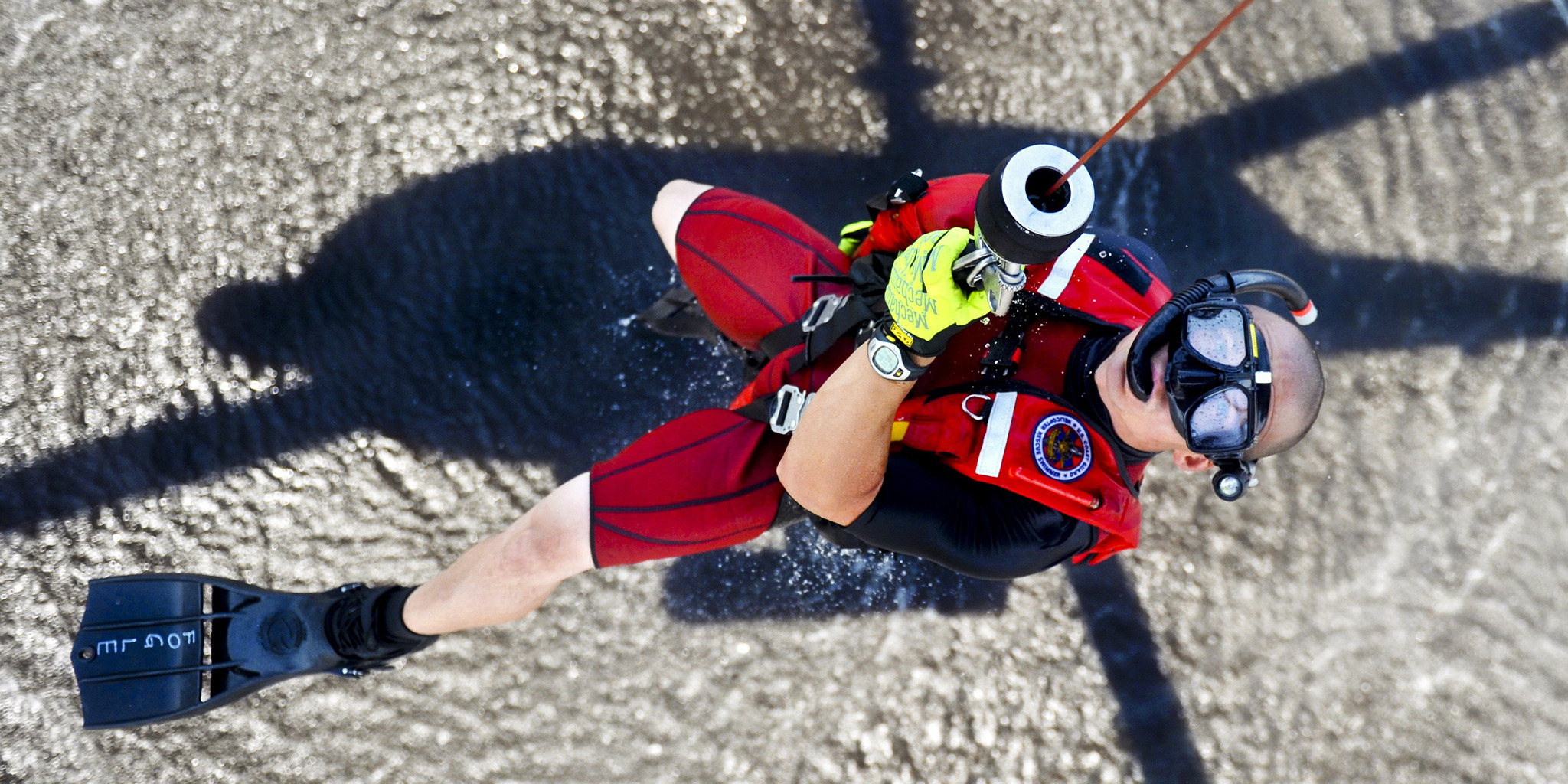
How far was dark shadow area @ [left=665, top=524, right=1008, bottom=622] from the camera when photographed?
2.44 metres

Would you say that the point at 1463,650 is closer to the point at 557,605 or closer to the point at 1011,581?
the point at 1011,581

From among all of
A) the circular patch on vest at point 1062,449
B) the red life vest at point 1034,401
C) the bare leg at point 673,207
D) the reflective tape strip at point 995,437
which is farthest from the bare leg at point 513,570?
the circular patch on vest at point 1062,449

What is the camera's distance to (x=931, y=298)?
1.37 metres

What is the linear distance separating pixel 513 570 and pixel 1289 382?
4.83 feet

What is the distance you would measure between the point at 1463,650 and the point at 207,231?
3.58 m

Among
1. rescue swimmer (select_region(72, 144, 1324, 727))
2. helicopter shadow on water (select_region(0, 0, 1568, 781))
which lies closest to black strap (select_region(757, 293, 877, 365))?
rescue swimmer (select_region(72, 144, 1324, 727))

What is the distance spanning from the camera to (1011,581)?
2537 millimetres

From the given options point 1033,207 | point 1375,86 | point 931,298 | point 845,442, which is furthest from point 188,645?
point 1375,86

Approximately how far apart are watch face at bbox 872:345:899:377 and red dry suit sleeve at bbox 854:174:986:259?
0.45 meters

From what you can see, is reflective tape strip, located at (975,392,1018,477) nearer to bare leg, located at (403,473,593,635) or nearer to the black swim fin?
bare leg, located at (403,473,593,635)

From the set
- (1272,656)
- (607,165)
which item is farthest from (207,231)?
(1272,656)

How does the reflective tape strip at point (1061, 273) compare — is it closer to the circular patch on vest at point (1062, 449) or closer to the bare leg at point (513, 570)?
the circular patch on vest at point (1062, 449)

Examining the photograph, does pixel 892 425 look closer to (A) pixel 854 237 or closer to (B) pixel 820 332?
(B) pixel 820 332

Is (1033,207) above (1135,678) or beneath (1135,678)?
above
